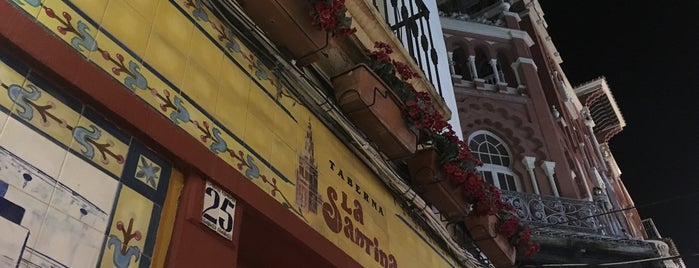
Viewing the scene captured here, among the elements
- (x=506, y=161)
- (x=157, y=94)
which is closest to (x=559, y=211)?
(x=506, y=161)

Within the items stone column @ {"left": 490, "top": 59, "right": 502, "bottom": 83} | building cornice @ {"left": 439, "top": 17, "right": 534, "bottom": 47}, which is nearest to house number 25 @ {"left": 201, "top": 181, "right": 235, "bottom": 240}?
stone column @ {"left": 490, "top": 59, "right": 502, "bottom": 83}

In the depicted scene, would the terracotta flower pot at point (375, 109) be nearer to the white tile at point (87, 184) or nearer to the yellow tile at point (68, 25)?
the yellow tile at point (68, 25)

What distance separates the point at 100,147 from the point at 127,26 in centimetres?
70

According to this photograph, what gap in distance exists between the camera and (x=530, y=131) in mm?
16953

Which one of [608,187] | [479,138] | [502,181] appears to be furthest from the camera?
[608,187]

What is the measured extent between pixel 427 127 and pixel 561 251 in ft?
30.3

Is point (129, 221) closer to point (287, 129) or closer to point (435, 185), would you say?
point (287, 129)

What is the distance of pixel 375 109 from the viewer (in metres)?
4.80

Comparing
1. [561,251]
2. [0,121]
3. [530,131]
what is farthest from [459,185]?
[530,131]

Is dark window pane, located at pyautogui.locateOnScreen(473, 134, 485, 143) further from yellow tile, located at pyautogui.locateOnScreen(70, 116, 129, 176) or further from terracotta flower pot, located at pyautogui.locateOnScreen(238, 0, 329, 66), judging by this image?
yellow tile, located at pyautogui.locateOnScreen(70, 116, 129, 176)

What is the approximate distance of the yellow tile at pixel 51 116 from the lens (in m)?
2.22

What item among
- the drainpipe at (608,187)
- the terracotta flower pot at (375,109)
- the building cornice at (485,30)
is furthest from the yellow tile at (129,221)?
the building cornice at (485,30)

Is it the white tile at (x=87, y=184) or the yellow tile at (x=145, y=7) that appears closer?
the white tile at (x=87, y=184)

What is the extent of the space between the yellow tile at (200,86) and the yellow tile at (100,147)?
60cm
